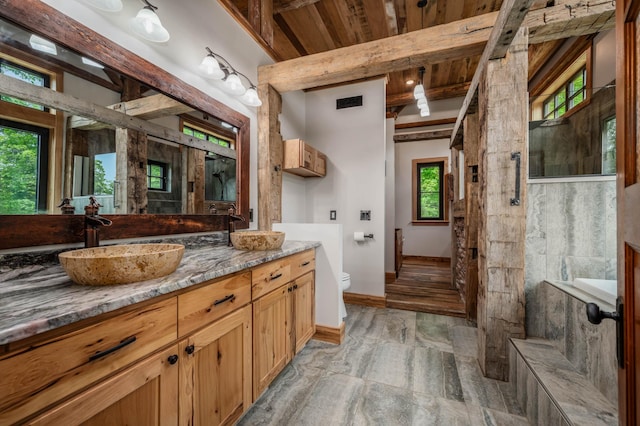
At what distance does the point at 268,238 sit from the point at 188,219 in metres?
0.55

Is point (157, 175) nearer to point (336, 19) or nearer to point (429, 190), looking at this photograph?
point (336, 19)

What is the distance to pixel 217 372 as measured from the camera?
1118mm

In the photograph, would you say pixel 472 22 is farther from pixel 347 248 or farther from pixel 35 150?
pixel 35 150

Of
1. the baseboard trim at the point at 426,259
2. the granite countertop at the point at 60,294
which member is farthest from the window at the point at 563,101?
the baseboard trim at the point at 426,259

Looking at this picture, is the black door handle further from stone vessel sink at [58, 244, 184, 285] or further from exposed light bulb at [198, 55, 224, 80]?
exposed light bulb at [198, 55, 224, 80]

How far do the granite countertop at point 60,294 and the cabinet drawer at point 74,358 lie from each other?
6cm

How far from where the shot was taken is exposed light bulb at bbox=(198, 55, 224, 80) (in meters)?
1.75

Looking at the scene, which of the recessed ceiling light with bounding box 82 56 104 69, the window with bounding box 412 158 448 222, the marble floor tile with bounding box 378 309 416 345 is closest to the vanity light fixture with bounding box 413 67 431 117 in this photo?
the window with bounding box 412 158 448 222

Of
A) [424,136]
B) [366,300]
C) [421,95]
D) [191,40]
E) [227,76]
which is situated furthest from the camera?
[424,136]

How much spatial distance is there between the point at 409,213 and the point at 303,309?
3.98 metres

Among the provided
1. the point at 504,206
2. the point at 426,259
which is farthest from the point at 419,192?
the point at 504,206

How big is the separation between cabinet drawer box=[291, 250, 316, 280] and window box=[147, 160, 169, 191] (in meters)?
0.92

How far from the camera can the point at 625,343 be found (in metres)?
0.58

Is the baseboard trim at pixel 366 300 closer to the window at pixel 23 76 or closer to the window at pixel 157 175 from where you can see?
the window at pixel 157 175
